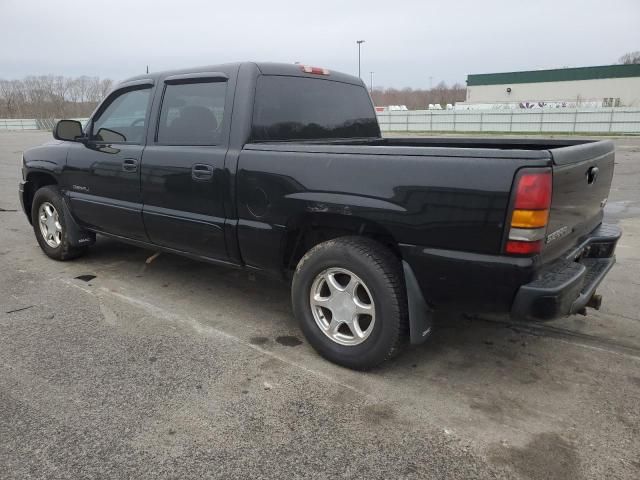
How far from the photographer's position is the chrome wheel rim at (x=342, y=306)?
3.08m

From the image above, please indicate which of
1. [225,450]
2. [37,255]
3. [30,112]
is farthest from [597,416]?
[30,112]

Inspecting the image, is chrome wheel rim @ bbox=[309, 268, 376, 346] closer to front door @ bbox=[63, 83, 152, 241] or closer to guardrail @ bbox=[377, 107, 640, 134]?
front door @ bbox=[63, 83, 152, 241]

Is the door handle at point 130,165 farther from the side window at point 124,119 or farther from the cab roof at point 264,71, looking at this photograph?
the cab roof at point 264,71

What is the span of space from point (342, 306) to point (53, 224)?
3.68 m

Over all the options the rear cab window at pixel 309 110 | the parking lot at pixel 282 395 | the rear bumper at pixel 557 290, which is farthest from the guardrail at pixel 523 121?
the rear bumper at pixel 557 290

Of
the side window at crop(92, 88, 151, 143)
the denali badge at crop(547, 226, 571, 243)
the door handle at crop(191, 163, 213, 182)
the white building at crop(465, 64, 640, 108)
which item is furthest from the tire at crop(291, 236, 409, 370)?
the white building at crop(465, 64, 640, 108)

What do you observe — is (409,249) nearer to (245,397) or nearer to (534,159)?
(534,159)

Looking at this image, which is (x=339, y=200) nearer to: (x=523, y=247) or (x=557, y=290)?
(x=523, y=247)

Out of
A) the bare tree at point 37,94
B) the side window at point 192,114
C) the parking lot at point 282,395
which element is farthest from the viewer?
the bare tree at point 37,94

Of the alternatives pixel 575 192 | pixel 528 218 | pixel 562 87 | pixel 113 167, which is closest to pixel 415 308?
pixel 528 218

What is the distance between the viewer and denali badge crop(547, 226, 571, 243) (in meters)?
2.60

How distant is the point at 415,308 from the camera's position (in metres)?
2.84

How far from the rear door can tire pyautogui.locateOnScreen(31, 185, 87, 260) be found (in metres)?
1.49

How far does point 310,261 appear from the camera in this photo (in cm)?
320
